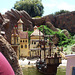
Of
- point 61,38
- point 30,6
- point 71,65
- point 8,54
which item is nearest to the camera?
point 71,65

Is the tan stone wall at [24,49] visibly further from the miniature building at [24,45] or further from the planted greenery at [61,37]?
the planted greenery at [61,37]

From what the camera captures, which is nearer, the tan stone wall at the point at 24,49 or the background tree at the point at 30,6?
the tan stone wall at the point at 24,49

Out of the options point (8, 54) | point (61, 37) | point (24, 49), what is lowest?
point (24, 49)

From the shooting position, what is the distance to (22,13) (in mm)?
35406

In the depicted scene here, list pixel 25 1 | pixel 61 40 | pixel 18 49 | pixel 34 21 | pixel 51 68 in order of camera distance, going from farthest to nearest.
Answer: pixel 25 1 → pixel 34 21 → pixel 61 40 → pixel 18 49 → pixel 51 68

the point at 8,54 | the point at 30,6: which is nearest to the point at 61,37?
the point at 30,6

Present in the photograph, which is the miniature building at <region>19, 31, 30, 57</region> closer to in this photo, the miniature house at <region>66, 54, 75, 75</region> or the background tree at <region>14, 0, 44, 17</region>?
the background tree at <region>14, 0, 44, 17</region>

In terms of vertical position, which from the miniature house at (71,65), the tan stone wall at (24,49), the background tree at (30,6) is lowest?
the tan stone wall at (24,49)

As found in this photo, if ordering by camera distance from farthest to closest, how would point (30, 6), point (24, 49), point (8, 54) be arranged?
point (30, 6), point (24, 49), point (8, 54)

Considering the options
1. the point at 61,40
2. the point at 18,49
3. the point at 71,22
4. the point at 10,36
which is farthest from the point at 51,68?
the point at 71,22

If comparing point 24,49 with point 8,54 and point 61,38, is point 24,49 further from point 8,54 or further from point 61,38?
point 8,54

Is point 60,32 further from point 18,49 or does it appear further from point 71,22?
point 18,49

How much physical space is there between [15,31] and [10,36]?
1.89 metres

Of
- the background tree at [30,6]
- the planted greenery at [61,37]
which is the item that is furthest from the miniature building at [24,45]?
the background tree at [30,6]
